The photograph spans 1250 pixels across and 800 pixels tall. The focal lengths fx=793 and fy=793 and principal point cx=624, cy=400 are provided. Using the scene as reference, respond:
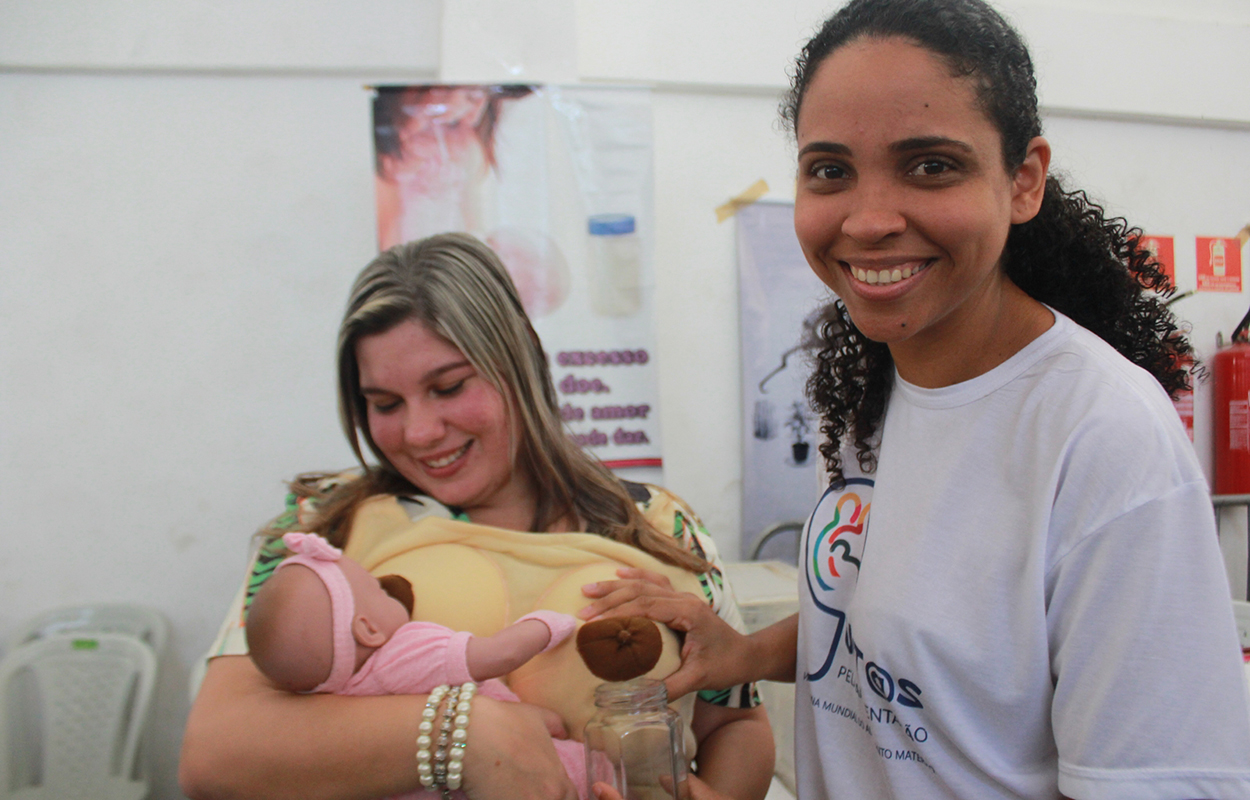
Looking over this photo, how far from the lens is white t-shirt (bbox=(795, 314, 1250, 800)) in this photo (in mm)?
759

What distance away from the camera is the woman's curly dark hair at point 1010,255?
0.89m

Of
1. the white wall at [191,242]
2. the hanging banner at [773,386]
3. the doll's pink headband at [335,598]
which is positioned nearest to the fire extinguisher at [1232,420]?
the hanging banner at [773,386]

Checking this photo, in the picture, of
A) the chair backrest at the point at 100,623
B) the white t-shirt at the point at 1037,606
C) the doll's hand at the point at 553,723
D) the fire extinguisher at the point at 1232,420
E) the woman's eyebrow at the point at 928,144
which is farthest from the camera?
the fire extinguisher at the point at 1232,420

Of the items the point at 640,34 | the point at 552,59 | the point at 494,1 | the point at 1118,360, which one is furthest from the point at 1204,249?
the point at 1118,360

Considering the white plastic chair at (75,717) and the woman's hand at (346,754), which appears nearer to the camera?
the woman's hand at (346,754)

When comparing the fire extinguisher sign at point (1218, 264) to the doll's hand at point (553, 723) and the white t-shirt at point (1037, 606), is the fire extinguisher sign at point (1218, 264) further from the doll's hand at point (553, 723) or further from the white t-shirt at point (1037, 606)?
the doll's hand at point (553, 723)

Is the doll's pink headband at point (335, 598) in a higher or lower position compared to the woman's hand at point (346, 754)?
higher

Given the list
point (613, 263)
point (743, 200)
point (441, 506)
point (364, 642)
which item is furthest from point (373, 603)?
point (743, 200)

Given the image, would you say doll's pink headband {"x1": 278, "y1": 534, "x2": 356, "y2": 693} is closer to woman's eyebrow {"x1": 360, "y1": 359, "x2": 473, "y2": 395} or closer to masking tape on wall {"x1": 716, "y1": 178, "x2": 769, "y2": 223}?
woman's eyebrow {"x1": 360, "y1": 359, "x2": 473, "y2": 395}

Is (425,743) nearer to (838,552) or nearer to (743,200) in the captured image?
(838,552)

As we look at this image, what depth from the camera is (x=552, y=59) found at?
9.33 feet

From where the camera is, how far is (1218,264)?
3.73 m

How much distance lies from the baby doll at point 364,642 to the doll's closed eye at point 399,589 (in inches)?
0.9

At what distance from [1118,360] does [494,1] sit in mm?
2562
